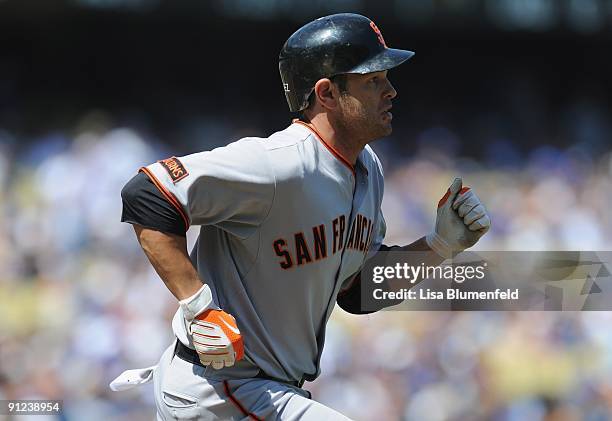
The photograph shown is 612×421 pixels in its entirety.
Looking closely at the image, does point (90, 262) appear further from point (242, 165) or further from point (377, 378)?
point (242, 165)

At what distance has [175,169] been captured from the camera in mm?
2271

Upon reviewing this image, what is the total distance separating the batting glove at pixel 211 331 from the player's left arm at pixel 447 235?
779 mm

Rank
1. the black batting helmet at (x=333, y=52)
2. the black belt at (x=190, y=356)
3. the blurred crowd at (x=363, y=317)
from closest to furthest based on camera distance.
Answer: the black belt at (x=190, y=356), the black batting helmet at (x=333, y=52), the blurred crowd at (x=363, y=317)

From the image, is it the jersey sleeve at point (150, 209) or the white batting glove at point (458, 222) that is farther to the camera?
the white batting glove at point (458, 222)

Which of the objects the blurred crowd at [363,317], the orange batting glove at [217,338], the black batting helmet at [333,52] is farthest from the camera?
the blurred crowd at [363,317]

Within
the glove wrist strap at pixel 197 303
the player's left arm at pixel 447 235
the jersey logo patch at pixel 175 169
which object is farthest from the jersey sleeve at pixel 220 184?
the player's left arm at pixel 447 235

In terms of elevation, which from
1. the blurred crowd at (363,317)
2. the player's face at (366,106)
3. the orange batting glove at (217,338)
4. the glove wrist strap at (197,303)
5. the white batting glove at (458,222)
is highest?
the player's face at (366,106)

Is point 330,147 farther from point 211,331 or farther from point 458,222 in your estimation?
point 211,331

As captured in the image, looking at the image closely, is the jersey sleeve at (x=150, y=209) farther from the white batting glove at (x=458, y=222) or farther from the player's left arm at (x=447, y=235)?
the white batting glove at (x=458, y=222)

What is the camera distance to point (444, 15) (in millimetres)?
5938

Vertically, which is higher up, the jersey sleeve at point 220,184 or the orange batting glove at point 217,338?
the jersey sleeve at point 220,184

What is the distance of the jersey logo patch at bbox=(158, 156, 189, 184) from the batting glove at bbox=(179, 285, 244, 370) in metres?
0.28

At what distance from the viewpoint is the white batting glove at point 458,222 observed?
112 inches

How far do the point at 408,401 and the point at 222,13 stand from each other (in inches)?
105
